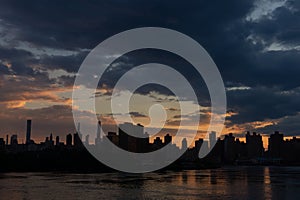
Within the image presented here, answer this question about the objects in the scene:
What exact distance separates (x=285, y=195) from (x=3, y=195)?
40722mm

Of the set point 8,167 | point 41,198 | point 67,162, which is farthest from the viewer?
point 67,162

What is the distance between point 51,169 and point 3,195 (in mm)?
91688

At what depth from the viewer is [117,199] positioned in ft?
159

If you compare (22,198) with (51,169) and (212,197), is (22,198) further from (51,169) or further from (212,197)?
(51,169)

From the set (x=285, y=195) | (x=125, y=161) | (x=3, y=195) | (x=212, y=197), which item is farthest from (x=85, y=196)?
(x=125, y=161)

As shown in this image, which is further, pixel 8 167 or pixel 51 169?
pixel 51 169

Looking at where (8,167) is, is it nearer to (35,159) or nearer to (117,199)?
(35,159)

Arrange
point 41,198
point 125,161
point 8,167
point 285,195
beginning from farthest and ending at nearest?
point 125,161, point 8,167, point 285,195, point 41,198

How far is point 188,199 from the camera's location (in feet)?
163

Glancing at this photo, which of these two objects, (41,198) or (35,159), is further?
(35,159)

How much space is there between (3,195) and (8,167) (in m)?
85.1

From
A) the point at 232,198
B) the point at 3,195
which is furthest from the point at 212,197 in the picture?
the point at 3,195

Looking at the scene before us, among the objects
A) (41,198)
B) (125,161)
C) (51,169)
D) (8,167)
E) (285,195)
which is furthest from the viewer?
(125,161)

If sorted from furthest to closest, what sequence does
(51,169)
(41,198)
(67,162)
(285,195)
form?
(67,162)
(51,169)
(285,195)
(41,198)
